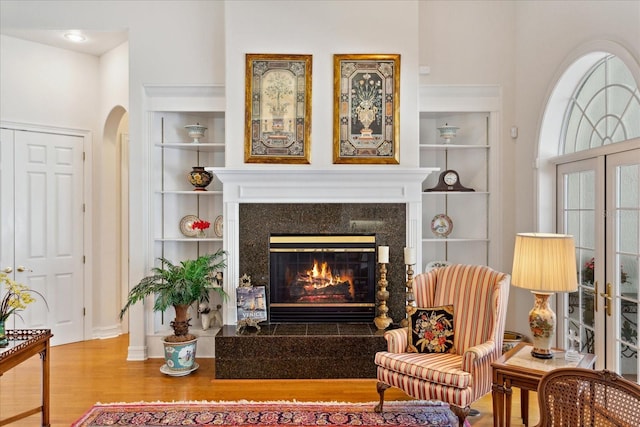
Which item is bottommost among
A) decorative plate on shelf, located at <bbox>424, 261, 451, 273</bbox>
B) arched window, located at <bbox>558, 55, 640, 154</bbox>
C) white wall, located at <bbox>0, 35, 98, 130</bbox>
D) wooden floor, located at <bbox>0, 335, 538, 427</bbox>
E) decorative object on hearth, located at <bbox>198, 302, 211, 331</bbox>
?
wooden floor, located at <bbox>0, 335, 538, 427</bbox>

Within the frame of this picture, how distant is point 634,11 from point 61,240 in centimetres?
567

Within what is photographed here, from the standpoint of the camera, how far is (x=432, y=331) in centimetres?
326

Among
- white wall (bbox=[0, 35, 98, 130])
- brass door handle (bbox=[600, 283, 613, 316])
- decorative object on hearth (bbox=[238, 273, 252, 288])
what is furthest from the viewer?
white wall (bbox=[0, 35, 98, 130])

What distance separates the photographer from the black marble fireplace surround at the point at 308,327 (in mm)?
3867

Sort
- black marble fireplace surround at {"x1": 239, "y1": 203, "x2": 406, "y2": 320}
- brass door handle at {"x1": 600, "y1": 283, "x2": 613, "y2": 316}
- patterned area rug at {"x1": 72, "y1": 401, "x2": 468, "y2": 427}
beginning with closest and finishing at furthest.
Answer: patterned area rug at {"x1": 72, "y1": 401, "x2": 468, "y2": 427} < brass door handle at {"x1": 600, "y1": 283, "x2": 613, "y2": 316} < black marble fireplace surround at {"x1": 239, "y1": 203, "x2": 406, "y2": 320}

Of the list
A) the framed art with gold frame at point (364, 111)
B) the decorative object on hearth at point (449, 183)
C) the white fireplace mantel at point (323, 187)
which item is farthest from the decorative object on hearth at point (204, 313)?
the decorative object on hearth at point (449, 183)

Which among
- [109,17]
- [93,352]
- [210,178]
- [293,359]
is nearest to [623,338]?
[293,359]

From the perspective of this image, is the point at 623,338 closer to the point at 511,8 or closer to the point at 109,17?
the point at 511,8

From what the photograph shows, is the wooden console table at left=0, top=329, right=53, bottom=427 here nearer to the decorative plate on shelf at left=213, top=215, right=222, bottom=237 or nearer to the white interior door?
the decorative plate on shelf at left=213, top=215, right=222, bottom=237

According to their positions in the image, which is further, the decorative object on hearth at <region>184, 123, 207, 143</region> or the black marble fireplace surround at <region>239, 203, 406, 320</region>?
the decorative object on hearth at <region>184, 123, 207, 143</region>

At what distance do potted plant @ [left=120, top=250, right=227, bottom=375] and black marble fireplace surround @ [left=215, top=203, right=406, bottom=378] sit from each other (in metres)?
0.35

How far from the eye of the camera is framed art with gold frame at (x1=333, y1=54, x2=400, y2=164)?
426 cm

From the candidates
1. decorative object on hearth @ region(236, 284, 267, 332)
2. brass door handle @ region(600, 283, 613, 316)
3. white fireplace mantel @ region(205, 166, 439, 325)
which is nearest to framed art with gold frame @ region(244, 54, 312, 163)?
white fireplace mantel @ region(205, 166, 439, 325)

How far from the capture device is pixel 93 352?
470 cm
